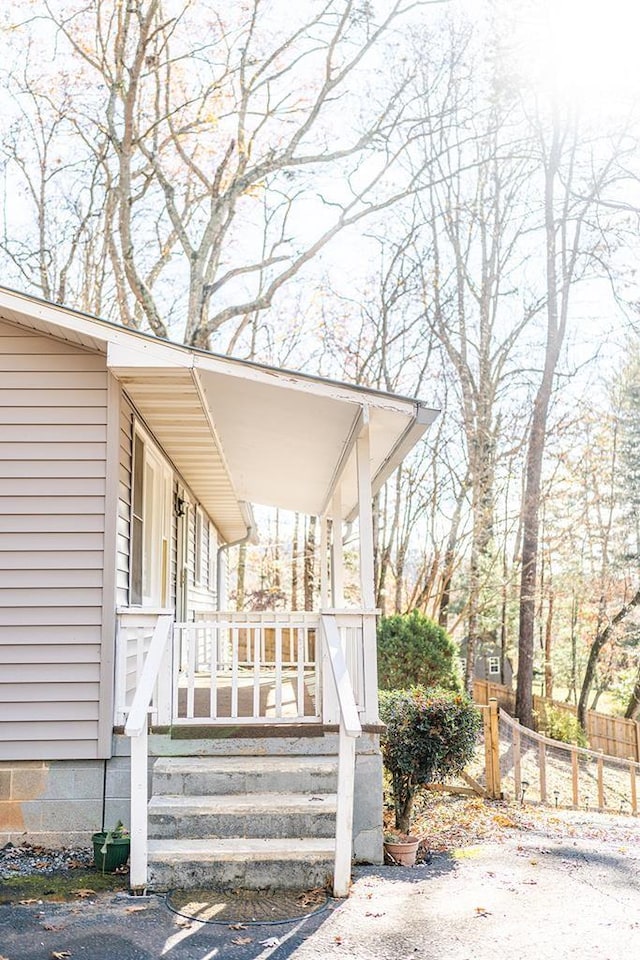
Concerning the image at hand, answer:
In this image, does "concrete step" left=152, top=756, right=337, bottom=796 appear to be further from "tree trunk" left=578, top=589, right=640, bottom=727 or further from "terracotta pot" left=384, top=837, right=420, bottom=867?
"tree trunk" left=578, top=589, right=640, bottom=727

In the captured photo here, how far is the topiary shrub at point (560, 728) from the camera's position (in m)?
18.5

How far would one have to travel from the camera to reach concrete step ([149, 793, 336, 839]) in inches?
207

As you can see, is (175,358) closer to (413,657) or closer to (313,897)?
(313,897)

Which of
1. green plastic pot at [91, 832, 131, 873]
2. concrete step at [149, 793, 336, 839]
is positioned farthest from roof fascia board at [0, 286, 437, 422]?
green plastic pot at [91, 832, 131, 873]

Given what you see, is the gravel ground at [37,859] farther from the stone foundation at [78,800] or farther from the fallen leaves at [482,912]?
the fallen leaves at [482,912]

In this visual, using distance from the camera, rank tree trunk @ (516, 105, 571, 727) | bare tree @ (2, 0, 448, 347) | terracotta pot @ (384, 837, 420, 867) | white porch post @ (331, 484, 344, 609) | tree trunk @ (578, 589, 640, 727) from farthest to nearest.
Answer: tree trunk @ (578, 589, 640, 727) < tree trunk @ (516, 105, 571, 727) < bare tree @ (2, 0, 448, 347) < white porch post @ (331, 484, 344, 609) < terracotta pot @ (384, 837, 420, 867)

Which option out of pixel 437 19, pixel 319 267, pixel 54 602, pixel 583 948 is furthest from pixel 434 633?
pixel 437 19

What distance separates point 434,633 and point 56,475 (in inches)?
333

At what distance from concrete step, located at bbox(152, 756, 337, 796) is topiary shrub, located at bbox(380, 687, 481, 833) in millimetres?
901

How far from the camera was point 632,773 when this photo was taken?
495 inches

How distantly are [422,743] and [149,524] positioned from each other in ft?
11.3

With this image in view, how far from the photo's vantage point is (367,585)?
626 cm

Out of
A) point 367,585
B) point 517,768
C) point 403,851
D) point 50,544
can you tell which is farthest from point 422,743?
point 517,768

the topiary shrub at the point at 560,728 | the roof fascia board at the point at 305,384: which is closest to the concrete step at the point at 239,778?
the roof fascia board at the point at 305,384
